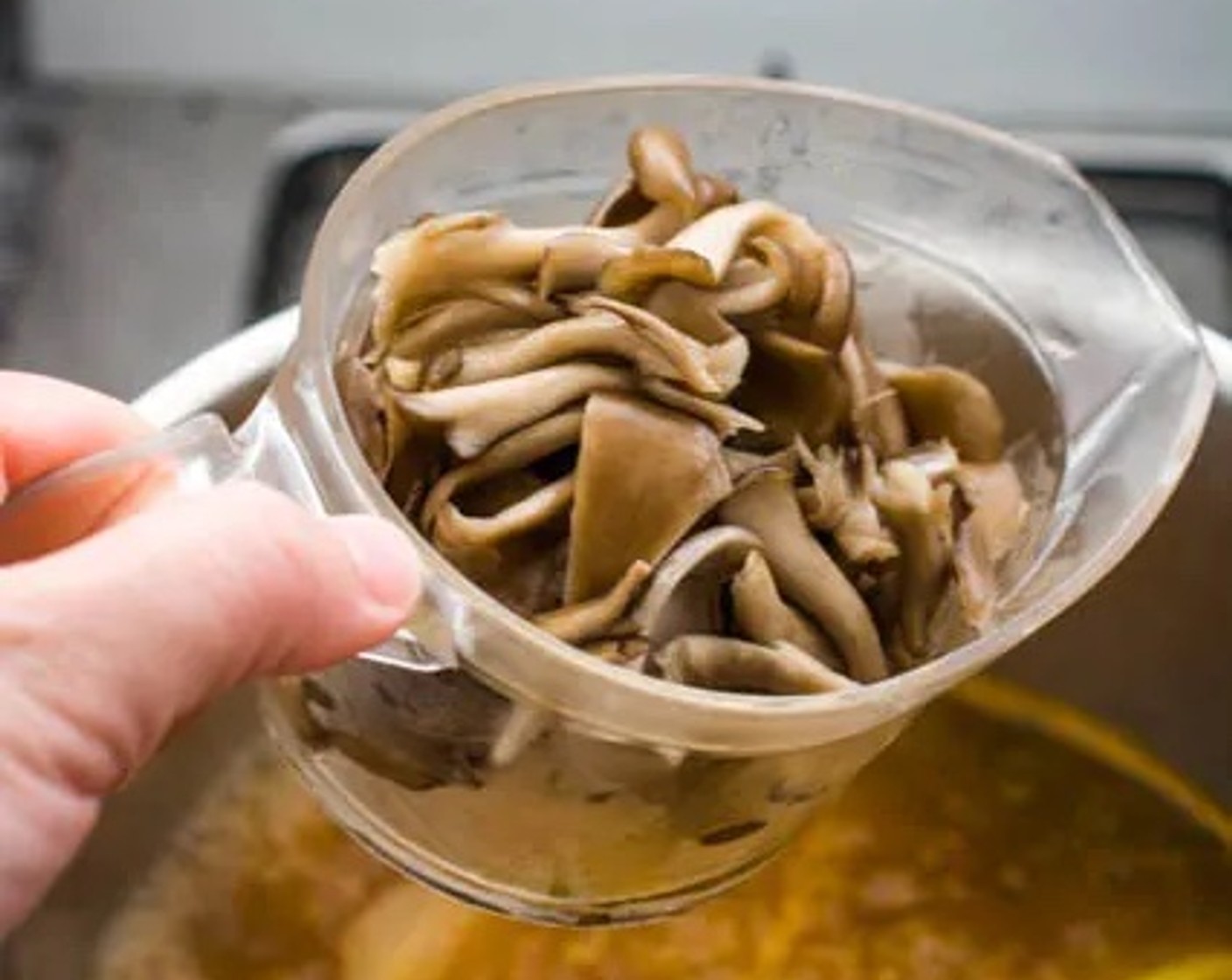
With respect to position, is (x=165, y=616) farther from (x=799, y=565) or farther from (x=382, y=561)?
(x=799, y=565)

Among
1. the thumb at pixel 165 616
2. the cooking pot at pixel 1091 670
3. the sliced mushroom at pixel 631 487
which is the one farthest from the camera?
the cooking pot at pixel 1091 670

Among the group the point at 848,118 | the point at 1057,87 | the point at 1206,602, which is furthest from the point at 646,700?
the point at 1057,87

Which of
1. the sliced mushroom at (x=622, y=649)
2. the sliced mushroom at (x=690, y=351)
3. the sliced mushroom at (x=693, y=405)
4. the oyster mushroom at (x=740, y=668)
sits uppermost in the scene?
the sliced mushroom at (x=690, y=351)

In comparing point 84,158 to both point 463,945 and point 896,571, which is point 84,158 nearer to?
point 463,945

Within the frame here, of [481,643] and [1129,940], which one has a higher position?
[481,643]

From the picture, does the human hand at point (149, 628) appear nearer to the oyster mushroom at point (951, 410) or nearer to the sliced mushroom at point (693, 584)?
the sliced mushroom at point (693, 584)

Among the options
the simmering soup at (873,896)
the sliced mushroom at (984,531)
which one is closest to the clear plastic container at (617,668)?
the sliced mushroom at (984,531)

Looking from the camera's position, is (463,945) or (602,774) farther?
(463,945)
